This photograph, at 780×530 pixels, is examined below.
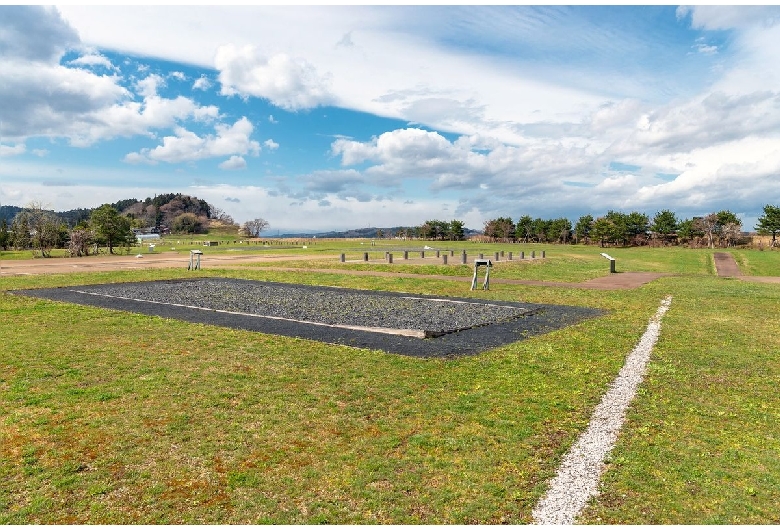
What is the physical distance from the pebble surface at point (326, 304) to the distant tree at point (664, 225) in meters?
83.0

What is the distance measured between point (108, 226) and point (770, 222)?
96892 mm

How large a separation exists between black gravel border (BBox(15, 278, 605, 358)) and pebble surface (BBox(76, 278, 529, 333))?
0.63m

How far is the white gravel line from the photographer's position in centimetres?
475

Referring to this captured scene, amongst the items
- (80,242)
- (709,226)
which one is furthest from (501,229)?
(80,242)

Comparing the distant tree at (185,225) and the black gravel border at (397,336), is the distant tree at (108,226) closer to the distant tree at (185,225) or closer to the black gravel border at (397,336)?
the black gravel border at (397,336)

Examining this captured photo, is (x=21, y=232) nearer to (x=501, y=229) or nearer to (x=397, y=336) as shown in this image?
(x=397, y=336)

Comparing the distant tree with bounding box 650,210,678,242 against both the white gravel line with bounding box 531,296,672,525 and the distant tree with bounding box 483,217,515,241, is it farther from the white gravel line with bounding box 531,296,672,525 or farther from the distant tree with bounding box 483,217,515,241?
the white gravel line with bounding box 531,296,672,525

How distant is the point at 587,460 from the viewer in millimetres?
5836

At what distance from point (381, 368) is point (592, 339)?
649cm

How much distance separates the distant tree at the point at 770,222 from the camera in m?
76.8

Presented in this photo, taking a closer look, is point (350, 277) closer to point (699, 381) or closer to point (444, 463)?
point (699, 381)

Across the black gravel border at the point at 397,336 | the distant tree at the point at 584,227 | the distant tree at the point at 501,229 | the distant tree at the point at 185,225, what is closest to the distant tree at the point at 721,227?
the distant tree at the point at 584,227

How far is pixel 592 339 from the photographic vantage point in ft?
42.8

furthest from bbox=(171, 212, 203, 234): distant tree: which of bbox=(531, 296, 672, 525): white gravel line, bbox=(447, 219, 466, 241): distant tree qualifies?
bbox=(531, 296, 672, 525): white gravel line
